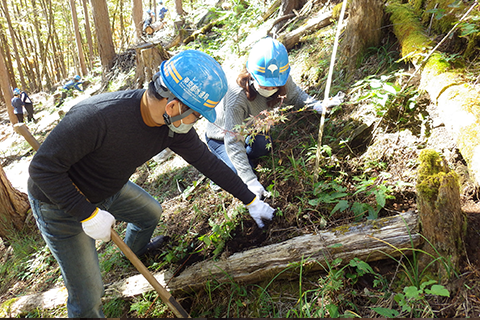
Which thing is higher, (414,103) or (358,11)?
(358,11)

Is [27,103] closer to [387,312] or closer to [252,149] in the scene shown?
[252,149]

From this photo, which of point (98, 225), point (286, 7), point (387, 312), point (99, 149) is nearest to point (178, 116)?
point (99, 149)

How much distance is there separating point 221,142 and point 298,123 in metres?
1.01

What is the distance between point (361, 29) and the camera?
347 cm

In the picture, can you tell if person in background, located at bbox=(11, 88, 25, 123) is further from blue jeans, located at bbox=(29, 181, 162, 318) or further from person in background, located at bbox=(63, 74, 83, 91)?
blue jeans, located at bbox=(29, 181, 162, 318)

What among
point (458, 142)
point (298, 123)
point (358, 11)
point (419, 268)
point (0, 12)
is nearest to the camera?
point (419, 268)

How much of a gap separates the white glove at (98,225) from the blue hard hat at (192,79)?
3.44ft

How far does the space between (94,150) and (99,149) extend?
0.04 m

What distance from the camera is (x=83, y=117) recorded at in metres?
1.88

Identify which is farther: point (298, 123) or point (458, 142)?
point (298, 123)

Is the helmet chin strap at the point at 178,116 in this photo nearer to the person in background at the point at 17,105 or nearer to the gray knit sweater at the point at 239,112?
the gray knit sweater at the point at 239,112

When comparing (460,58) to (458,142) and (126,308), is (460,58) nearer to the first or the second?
(458,142)

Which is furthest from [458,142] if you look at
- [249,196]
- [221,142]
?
[221,142]

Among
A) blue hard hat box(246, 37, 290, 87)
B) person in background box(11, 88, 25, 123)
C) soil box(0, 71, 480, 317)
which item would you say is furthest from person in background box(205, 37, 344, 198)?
person in background box(11, 88, 25, 123)
